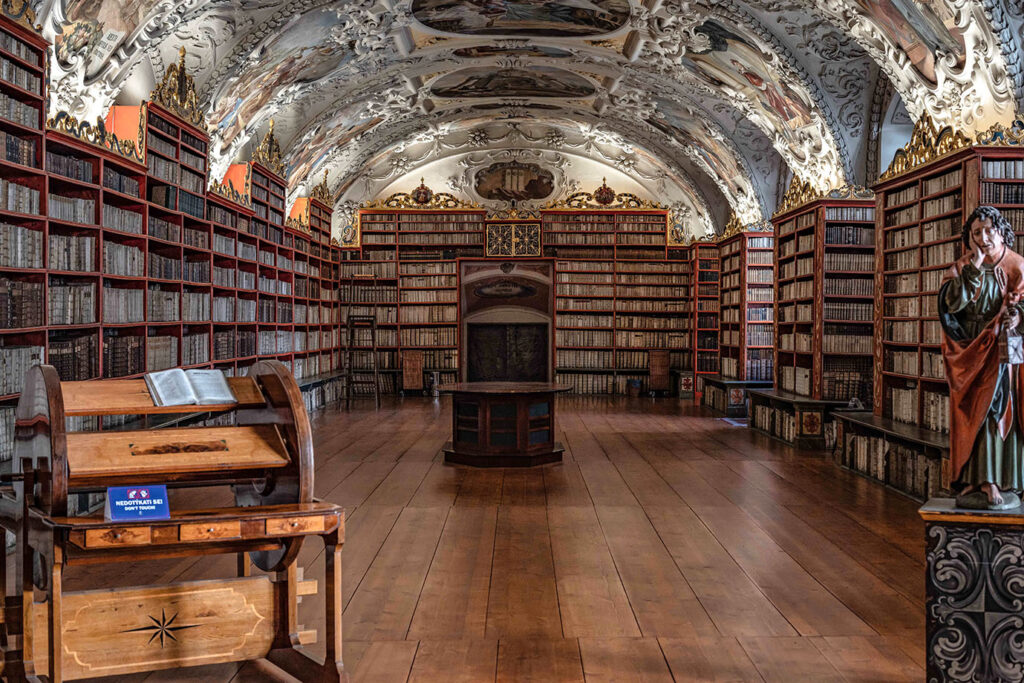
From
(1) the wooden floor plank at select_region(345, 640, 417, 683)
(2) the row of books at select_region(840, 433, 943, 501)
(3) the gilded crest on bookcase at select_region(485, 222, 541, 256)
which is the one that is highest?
(3) the gilded crest on bookcase at select_region(485, 222, 541, 256)

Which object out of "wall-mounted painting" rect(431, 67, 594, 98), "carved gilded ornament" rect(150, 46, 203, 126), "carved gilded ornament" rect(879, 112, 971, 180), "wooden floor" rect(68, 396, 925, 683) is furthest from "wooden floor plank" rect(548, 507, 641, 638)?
"wall-mounted painting" rect(431, 67, 594, 98)

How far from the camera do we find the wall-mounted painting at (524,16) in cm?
1045

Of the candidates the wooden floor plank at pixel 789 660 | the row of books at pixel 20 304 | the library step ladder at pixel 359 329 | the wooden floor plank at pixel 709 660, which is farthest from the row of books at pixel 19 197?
the library step ladder at pixel 359 329

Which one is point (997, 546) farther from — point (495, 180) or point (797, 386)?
point (495, 180)

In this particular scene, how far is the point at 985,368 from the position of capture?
3.60 m

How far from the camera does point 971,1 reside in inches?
264

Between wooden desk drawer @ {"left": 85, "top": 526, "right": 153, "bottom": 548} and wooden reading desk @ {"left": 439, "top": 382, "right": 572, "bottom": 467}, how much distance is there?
19.7 feet

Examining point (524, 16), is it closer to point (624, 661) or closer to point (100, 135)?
point (100, 135)

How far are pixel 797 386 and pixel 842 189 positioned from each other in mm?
2602

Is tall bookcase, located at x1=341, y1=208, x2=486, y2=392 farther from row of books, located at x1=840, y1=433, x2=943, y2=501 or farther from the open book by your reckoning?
the open book

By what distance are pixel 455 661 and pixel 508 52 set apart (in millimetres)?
10491

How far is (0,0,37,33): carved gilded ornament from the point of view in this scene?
553cm

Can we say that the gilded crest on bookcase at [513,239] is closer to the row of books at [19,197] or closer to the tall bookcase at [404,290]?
the tall bookcase at [404,290]

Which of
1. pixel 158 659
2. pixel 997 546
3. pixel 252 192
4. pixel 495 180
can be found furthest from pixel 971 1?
pixel 495 180
